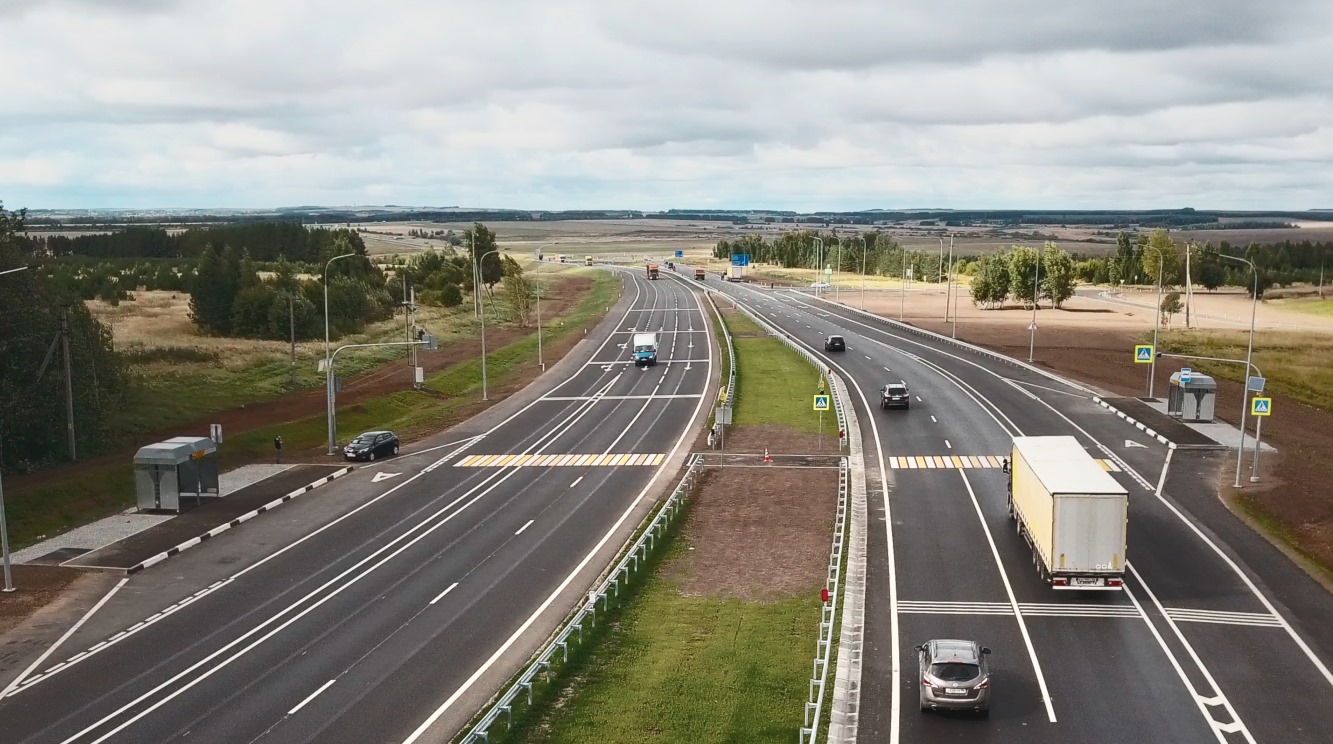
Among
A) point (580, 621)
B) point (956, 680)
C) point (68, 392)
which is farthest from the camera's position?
point (68, 392)

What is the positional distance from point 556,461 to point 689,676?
94.7 ft

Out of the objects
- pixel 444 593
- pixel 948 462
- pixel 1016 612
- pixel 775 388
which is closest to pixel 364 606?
pixel 444 593

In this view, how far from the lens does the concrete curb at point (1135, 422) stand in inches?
2132

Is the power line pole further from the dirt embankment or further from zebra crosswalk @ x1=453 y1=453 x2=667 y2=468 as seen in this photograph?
zebra crosswalk @ x1=453 y1=453 x2=667 y2=468

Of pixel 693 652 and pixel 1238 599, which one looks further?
pixel 1238 599

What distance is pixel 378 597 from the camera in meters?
33.5

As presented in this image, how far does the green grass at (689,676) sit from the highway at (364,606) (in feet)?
7.45

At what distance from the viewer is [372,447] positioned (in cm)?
5488

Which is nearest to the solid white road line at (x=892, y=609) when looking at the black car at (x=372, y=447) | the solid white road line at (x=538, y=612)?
the solid white road line at (x=538, y=612)

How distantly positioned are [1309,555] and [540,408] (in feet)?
151

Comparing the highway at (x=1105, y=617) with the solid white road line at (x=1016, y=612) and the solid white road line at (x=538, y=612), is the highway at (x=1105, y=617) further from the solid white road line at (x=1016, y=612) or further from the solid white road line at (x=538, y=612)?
the solid white road line at (x=538, y=612)

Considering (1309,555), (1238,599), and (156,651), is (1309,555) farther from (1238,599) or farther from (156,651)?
(156,651)

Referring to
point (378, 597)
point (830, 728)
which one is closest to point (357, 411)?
point (378, 597)

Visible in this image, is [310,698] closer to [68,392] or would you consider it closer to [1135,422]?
[68,392]
